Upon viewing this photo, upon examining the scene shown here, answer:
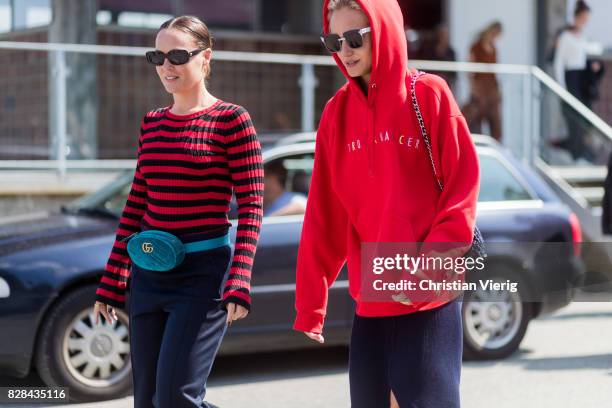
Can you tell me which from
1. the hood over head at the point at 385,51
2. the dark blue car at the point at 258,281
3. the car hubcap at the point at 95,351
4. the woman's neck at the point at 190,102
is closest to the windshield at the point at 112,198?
the dark blue car at the point at 258,281

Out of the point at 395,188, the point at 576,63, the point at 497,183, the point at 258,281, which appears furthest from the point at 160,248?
the point at 576,63

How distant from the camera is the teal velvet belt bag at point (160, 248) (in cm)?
374

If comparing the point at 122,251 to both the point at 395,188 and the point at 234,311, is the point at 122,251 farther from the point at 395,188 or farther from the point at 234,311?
the point at 395,188

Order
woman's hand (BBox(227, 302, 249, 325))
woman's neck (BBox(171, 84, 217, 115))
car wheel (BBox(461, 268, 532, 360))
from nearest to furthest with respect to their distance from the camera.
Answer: woman's hand (BBox(227, 302, 249, 325)) < woman's neck (BBox(171, 84, 217, 115)) < car wheel (BBox(461, 268, 532, 360))

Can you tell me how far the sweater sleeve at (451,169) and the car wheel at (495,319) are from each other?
4176mm

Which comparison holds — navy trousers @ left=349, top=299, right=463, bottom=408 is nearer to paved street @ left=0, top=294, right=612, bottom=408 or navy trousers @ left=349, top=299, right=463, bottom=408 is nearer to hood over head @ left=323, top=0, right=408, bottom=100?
hood over head @ left=323, top=0, right=408, bottom=100

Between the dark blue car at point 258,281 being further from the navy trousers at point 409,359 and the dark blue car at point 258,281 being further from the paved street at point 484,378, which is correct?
the navy trousers at point 409,359

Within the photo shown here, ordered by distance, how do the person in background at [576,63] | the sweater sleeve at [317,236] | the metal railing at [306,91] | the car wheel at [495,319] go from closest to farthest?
the sweater sleeve at [317,236], the car wheel at [495,319], the metal railing at [306,91], the person in background at [576,63]

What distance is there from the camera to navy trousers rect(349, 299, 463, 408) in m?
3.21

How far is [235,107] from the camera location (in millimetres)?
3924

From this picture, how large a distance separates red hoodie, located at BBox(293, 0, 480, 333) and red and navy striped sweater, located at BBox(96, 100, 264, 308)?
0.51 metres

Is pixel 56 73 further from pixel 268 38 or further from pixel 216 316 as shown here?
pixel 216 316

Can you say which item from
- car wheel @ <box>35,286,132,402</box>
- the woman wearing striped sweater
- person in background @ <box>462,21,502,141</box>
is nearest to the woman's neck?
the woman wearing striped sweater

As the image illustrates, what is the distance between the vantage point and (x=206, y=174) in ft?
12.6
